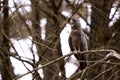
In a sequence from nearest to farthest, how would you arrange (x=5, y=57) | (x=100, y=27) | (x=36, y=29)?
(x=5, y=57) < (x=36, y=29) < (x=100, y=27)

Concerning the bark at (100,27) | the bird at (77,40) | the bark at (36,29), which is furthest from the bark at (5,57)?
the bark at (100,27)

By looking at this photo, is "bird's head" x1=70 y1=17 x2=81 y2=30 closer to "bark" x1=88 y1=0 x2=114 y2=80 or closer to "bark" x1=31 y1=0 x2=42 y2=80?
"bark" x1=31 y1=0 x2=42 y2=80

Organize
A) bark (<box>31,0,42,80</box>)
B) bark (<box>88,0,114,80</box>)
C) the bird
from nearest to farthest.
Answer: bark (<box>31,0,42,80</box>), the bird, bark (<box>88,0,114,80</box>)

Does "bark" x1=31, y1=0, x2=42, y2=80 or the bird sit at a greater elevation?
"bark" x1=31, y1=0, x2=42, y2=80

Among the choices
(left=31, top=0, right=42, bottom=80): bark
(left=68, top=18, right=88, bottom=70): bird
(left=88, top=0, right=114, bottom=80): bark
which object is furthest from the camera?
(left=88, top=0, right=114, bottom=80): bark

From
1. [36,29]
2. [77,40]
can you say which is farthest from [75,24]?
[36,29]

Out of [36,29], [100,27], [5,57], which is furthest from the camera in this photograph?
[100,27]

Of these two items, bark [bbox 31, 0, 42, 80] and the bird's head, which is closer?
bark [bbox 31, 0, 42, 80]

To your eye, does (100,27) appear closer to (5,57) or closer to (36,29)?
(36,29)

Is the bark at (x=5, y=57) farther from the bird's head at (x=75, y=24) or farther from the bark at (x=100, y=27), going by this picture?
the bark at (x=100, y=27)

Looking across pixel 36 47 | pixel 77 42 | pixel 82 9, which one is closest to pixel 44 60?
pixel 36 47

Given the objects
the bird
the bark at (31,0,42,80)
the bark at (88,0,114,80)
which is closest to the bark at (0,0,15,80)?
the bark at (31,0,42,80)

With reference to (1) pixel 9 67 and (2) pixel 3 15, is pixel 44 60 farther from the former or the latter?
(2) pixel 3 15

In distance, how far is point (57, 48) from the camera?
627 cm
